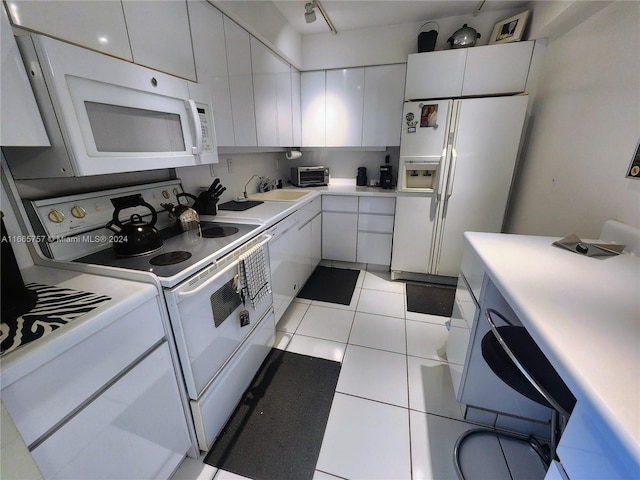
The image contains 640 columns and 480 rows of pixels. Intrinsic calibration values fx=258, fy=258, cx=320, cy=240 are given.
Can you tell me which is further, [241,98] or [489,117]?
[489,117]

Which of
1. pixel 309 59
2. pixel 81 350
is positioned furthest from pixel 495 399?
pixel 309 59

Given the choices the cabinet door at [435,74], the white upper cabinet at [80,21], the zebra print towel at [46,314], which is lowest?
the zebra print towel at [46,314]

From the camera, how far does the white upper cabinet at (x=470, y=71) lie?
7.07 ft

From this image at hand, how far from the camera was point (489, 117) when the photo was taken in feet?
7.15

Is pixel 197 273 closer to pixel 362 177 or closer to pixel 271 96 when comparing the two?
pixel 271 96

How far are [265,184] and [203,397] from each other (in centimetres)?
215

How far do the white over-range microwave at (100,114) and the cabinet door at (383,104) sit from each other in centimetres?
203

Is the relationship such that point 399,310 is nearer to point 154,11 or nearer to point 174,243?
point 174,243

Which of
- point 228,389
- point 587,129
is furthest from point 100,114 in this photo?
point 587,129

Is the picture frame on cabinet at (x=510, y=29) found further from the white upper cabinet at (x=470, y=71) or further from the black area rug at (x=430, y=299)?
the black area rug at (x=430, y=299)

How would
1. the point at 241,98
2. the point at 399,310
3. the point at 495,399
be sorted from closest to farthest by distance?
the point at 495,399
the point at 241,98
the point at 399,310

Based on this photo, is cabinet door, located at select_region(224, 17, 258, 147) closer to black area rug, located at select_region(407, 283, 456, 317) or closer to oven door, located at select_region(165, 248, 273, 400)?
oven door, located at select_region(165, 248, 273, 400)

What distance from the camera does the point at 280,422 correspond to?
1381mm

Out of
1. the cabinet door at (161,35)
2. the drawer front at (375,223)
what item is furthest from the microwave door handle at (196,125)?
the drawer front at (375,223)
